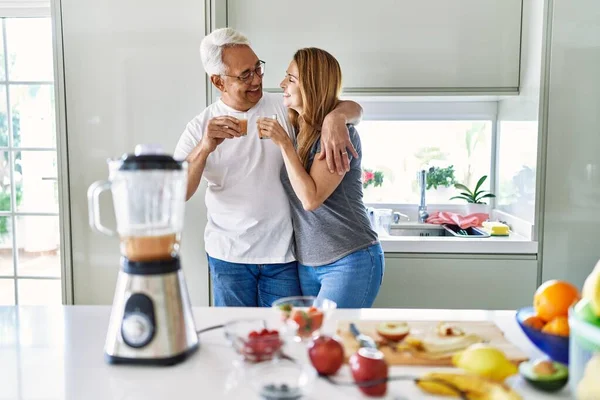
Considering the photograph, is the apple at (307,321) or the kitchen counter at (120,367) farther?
the apple at (307,321)

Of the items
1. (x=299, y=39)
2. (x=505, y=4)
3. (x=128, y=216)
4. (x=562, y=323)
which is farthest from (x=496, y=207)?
(x=128, y=216)

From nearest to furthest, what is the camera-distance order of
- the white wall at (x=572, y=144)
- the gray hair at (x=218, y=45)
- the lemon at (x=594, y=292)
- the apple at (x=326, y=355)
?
the lemon at (x=594, y=292) < the apple at (x=326, y=355) < the gray hair at (x=218, y=45) < the white wall at (x=572, y=144)

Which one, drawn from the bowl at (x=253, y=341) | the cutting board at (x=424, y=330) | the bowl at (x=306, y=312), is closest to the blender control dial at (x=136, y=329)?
the bowl at (x=253, y=341)

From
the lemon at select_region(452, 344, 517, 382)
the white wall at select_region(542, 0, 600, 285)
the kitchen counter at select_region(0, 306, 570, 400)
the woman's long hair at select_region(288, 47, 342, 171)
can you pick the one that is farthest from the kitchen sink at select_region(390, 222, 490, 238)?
the lemon at select_region(452, 344, 517, 382)

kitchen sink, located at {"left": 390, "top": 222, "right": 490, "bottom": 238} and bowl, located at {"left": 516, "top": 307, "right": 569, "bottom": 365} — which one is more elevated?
bowl, located at {"left": 516, "top": 307, "right": 569, "bottom": 365}

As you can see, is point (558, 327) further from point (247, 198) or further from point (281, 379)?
point (247, 198)

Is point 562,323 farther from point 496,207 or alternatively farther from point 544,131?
point 496,207

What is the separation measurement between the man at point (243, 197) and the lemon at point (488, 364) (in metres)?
0.94

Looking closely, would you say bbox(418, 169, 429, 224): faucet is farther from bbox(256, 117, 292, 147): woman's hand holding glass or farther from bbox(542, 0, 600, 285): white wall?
bbox(256, 117, 292, 147): woman's hand holding glass

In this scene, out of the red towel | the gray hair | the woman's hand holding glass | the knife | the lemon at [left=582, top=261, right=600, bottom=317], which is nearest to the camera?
the lemon at [left=582, top=261, right=600, bottom=317]

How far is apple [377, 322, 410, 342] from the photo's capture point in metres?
1.04

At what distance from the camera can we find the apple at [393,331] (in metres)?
1.04

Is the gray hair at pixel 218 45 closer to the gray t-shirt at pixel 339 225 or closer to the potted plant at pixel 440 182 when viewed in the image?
the gray t-shirt at pixel 339 225

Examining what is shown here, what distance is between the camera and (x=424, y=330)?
1109 mm
